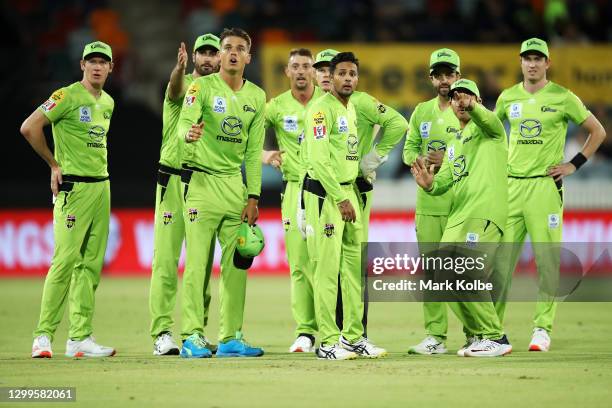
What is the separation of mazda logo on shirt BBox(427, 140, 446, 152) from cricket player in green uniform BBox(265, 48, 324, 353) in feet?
4.03

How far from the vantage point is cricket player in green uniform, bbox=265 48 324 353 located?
1122cm

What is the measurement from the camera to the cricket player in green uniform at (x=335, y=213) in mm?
9961

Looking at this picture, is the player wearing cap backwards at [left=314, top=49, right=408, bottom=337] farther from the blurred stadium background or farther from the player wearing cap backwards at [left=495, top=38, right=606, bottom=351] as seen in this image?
the blurred stadium background

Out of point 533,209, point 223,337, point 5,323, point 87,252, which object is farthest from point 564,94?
point 5,323

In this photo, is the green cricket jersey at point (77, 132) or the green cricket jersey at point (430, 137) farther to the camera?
the green cricket jersey at point (430, 137)

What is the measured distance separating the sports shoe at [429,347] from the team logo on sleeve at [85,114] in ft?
11.8

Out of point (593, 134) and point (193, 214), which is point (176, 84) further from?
point (593, 134)

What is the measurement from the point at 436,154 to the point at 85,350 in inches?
146

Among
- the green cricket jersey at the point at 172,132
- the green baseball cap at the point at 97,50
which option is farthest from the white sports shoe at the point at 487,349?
the green baseball cap at the point at 97,50

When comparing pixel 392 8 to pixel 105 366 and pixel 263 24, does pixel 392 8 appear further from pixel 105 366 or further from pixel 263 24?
pixel 105 366

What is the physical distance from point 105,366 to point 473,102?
3758mm

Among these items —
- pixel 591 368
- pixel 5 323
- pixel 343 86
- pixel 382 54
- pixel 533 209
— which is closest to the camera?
pixel 591 368

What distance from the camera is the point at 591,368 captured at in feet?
31.1

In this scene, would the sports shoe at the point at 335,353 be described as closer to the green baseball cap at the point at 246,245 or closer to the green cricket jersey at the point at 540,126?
the green baseball cap at the point at 246,245
